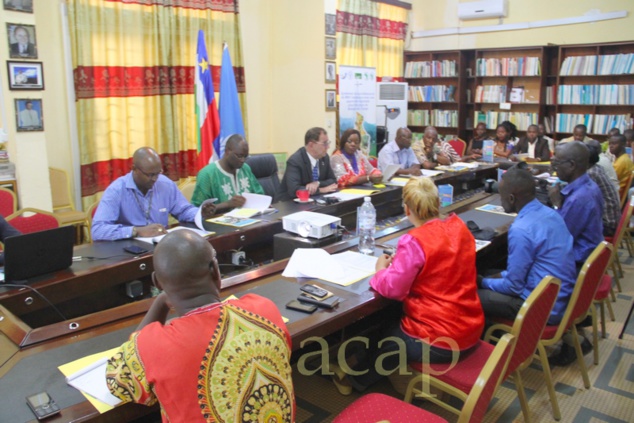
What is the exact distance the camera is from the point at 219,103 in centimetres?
541

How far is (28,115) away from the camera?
4254mm

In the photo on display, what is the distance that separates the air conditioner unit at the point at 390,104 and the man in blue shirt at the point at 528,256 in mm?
5141

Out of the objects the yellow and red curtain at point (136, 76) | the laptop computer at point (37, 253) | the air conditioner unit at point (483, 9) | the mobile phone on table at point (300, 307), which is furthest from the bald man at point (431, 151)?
the laptop computer at point (37, 253)

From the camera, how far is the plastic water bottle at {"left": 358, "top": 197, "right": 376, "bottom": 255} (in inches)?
107

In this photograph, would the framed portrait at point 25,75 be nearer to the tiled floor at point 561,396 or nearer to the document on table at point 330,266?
the document on table at point 330,266

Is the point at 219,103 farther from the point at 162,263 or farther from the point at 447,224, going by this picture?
the point at 162,263

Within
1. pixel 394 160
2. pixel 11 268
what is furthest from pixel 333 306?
pixel 394 160

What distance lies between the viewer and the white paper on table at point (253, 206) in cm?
340

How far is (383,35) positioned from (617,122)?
138 inches

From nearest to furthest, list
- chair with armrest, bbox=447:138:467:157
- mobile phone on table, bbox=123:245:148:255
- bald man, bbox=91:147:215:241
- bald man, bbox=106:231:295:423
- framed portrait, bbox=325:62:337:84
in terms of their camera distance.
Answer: bald man, bbox=106:231:295:423 → mobile phone on table, bbox=123:245:148:255 → bald man, bbox=91:147:215:241 → framed portrait, bbox=325:62:337:84 → chair with armrest, bbox=447:138:467:157

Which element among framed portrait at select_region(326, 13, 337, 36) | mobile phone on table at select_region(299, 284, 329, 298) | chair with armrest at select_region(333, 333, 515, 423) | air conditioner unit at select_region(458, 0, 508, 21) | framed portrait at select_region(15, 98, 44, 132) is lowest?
chair with armrest at select_region(333, 333, 515, 423)

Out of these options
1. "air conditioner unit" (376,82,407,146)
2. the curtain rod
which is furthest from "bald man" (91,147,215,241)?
the curtain rod

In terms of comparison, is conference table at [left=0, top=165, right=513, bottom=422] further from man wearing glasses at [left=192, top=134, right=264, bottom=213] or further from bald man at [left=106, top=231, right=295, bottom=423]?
man wearing glasses at [left=192, top=134, right=264, bottom=213]

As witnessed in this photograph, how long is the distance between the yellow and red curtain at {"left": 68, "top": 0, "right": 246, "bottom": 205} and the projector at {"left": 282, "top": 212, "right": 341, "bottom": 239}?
2782mm
